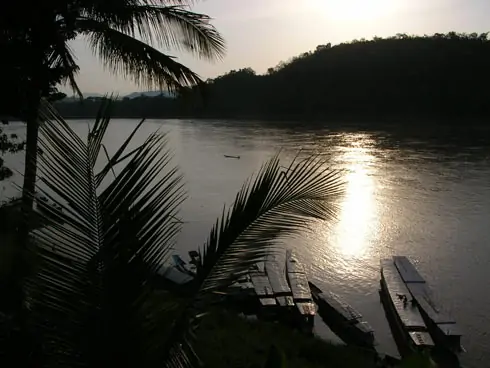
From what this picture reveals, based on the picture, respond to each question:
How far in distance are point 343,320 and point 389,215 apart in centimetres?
961

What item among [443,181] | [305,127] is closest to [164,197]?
[443,181]

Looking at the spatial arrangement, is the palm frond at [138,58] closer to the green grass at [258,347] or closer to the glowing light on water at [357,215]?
the green grass at [258,347]

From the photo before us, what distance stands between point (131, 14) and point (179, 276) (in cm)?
551

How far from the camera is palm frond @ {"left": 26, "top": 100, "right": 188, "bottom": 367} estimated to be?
241 centimetres

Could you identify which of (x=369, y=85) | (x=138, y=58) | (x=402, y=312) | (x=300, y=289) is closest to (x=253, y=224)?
(x=138, y=58)

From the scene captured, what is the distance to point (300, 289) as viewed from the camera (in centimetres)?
1105

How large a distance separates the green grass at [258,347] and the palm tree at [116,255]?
322cm

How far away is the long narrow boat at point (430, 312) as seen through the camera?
903 cm

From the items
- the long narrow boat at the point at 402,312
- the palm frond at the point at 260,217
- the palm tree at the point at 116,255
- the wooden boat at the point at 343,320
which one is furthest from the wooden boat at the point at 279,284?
the palm tree at the point at 116,255

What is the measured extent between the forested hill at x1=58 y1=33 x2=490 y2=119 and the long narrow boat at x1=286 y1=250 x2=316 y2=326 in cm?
4748

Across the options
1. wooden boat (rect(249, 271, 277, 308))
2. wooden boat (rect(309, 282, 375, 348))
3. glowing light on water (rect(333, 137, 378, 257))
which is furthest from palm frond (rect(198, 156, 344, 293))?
glowing light on water (rect(333, 137, 378, 257))

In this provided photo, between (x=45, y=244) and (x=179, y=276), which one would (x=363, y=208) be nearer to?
(x=179, y=276)

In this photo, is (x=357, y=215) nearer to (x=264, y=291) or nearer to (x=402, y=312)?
(x=402, y=312)

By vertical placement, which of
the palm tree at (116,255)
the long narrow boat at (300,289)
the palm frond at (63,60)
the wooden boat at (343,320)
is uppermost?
the palm frond at (63,60)
